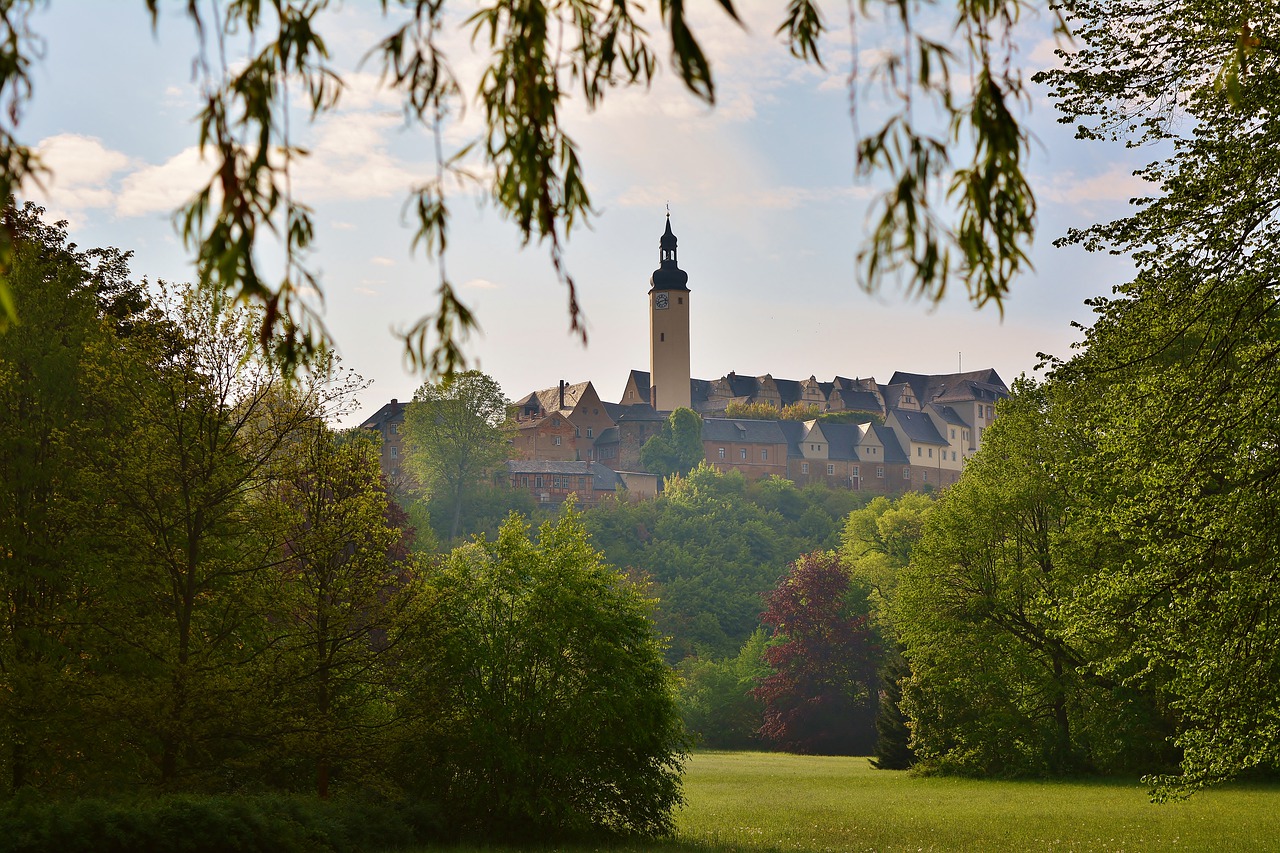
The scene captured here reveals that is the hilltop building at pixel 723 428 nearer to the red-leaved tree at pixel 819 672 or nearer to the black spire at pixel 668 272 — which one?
the black spire at pixel 668 272

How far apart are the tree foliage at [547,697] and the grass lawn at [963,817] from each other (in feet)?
4.67

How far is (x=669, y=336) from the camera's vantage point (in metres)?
112

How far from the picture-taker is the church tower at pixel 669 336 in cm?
11169

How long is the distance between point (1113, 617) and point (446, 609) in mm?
10070

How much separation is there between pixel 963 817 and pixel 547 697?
8.48 metres

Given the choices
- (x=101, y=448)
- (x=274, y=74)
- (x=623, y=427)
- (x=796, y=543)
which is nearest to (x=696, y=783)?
(x=101, y=448)

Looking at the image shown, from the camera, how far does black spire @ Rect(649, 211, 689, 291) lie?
112562mm

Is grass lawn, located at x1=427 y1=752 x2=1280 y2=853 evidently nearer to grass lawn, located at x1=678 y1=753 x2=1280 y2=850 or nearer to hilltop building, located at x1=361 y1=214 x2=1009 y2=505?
grass lawn, located at x1=678 y1=753 x2=1280 y2=850

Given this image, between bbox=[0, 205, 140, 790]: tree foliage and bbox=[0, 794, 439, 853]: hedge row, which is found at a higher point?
bbox=[0, 205, 140, 790]: tree foliage

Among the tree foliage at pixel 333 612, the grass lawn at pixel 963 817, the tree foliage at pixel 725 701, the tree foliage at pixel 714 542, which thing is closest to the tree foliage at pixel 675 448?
the tree foliage at pixel 714 542

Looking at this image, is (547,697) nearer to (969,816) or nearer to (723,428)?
(969,816)

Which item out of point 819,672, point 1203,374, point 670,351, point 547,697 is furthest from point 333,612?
point 670,351

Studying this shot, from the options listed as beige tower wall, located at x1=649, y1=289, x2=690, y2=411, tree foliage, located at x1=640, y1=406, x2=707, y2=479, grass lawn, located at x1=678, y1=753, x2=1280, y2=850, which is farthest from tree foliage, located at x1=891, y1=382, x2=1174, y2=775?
beige tower wall, located at x1=649, y1=289, x2=690, y2=411

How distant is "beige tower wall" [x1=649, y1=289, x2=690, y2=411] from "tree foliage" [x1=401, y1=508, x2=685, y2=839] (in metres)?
90.4
